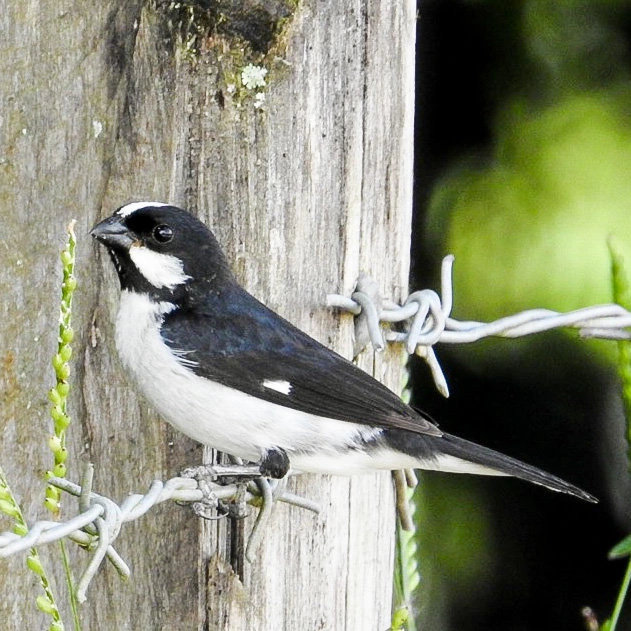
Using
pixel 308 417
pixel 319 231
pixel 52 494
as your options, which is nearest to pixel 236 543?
pixel 308 417

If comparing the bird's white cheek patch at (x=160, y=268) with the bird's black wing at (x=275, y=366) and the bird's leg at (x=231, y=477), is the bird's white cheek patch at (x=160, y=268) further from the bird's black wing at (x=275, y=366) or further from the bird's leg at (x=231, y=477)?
the bird's leg at (x=231, y=477)

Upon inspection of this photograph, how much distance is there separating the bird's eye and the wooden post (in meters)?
0.21

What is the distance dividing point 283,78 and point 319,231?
12.6 inches

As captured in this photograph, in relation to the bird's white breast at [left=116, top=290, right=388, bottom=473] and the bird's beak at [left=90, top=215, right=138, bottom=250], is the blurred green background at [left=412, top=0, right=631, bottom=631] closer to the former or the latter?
the bird's white breast at [left=116, top=290, right=388, bottom=473]

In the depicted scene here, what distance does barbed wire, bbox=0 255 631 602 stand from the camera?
1883mm

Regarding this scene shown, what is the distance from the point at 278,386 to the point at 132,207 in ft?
1.98

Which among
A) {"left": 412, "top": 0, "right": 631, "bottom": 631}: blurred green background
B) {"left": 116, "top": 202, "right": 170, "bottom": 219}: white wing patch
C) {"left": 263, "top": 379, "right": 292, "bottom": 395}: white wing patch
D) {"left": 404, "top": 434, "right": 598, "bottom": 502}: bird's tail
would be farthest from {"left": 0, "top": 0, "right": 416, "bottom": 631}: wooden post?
{"left": 412, "top": 0, "right": 631, "bottom": 631}: blurred green background

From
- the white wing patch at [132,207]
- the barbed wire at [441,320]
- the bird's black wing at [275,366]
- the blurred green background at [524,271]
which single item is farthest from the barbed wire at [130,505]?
the blurred green background at [524,271]

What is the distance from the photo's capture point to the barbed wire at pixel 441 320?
2.54 metres

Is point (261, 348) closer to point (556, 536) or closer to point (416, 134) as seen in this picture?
point (416, 134)

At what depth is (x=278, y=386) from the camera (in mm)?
2789

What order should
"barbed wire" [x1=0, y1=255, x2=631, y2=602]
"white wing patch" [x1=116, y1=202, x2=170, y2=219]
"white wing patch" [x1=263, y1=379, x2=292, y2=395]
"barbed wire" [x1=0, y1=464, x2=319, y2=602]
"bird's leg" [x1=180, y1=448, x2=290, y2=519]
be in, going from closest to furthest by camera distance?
"barbed wire" [x1=0, y1=464, x2=319, y2=602]
"barbed wire" [x1=0, y1=255, x2=631, y2=602]
"bird's leg" [x1=180, y1=448, x2=290, y2=519]
"white wing patch" [x1=116, y1=202, x2=170, y2=219]
"white wing patch" [x1=263, y1=379, x2=292, y2=395]

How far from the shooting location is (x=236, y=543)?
2.44 m

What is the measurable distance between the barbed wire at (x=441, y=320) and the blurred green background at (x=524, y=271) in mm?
566
